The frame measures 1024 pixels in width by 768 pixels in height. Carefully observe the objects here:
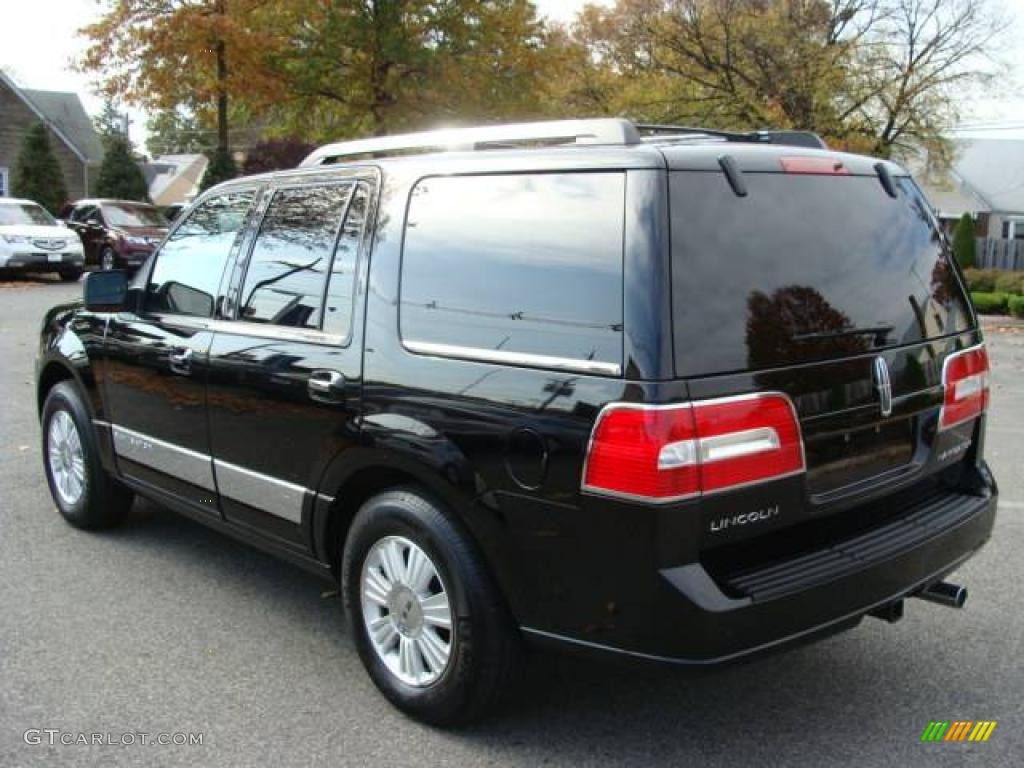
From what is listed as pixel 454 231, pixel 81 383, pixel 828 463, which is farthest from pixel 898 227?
pixel 81 383

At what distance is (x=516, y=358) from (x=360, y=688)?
4.64ft

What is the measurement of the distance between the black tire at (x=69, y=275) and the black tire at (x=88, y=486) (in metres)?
17.1

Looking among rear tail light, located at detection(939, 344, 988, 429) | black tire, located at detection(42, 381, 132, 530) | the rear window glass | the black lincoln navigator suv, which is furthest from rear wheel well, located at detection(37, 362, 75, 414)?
rear tail light, located at detection(939, 344, 988, 429)

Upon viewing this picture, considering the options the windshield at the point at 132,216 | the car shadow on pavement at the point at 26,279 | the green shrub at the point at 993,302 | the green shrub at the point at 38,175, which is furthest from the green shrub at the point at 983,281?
the green shrub at the point at 38,175

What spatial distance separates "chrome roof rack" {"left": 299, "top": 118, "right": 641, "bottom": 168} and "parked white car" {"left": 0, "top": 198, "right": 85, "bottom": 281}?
18.3m

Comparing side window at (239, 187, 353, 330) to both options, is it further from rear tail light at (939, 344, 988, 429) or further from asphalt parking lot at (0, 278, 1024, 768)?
rear tail light at (939, 344, 988, 429)

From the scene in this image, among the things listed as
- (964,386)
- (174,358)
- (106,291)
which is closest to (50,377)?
(106,291)

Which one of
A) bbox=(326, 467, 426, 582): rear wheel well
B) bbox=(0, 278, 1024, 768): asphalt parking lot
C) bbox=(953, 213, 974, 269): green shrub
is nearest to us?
bbox=(0, 278, 1024, 768): asphalt parking lot

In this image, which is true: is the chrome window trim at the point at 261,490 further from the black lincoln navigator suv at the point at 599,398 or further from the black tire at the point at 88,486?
the black tire at the point at 88,486

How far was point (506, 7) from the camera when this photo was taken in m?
22.8

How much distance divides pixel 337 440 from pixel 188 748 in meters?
1.07

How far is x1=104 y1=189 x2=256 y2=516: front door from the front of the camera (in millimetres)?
4215

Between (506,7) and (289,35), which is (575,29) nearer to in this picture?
(506,7)

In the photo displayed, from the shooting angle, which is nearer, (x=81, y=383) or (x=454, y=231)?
(x=454, y=231)
